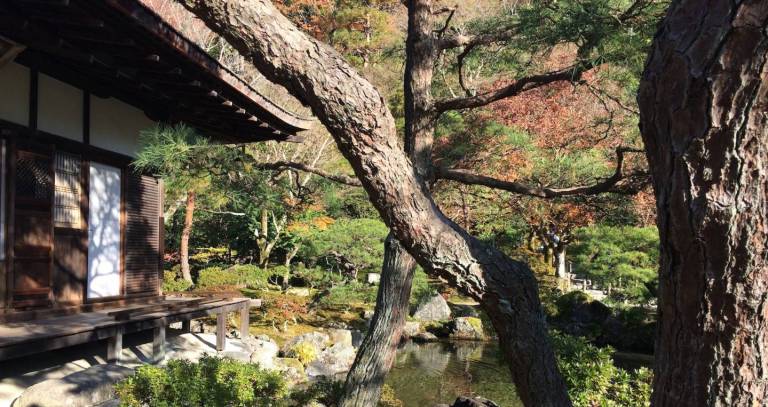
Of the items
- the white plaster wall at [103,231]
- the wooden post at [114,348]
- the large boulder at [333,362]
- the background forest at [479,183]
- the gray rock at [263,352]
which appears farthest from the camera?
the large boulder at [333,362]

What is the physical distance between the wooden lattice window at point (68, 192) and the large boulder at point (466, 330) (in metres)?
9.10

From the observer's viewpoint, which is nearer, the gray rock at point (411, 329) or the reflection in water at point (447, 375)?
the reflection in water at point (447, 375)

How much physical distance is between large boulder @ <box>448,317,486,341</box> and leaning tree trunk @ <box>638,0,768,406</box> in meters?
12.0

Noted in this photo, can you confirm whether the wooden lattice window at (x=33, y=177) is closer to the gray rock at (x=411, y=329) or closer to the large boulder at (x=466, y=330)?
the gray rock at (x=411, y=329)

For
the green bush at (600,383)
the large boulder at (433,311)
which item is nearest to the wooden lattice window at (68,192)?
the green bush at (600,383)

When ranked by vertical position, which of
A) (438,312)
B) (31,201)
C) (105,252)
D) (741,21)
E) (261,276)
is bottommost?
(438,312)

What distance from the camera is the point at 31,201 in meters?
5.40

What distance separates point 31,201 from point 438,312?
10339 mm

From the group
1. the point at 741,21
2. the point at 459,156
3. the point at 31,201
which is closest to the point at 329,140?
the point at 459,156

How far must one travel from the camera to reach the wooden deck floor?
4367 millimetres

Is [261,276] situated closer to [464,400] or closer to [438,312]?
[438,312]

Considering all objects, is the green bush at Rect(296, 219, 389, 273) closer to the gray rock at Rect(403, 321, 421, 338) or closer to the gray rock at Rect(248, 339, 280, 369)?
the gray rock at Rect(403, 321, 421, 338)

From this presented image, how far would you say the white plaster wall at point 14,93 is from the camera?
16.5ft

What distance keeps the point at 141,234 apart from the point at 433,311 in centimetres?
846
